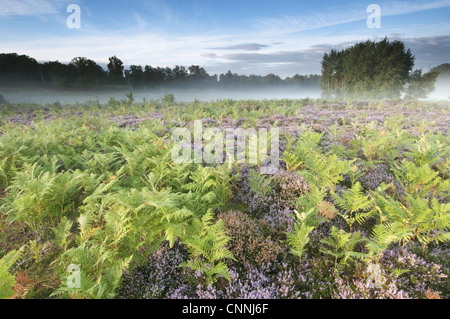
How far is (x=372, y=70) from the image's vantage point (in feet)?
169

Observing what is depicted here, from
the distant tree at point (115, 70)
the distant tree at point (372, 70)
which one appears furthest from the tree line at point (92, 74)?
the distant tree at point (372, 70)

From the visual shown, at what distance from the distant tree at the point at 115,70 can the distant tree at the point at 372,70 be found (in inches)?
2396

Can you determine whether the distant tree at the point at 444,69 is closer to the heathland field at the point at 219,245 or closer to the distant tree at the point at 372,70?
the distant tree at the point at 372,70

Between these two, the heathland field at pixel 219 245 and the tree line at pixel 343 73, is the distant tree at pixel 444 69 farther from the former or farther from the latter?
the heathland field at pixel 219 245

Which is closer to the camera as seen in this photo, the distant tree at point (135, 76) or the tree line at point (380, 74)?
the tree line at point (380, 74)

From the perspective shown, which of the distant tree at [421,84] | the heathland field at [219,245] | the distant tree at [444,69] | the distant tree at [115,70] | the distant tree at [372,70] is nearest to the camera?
the heathland field at [219,245]

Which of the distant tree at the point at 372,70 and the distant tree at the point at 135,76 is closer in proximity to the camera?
the distant tree at the point at 372,70

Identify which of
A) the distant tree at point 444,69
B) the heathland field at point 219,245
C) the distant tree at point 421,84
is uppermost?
the distant tree at point 444,69

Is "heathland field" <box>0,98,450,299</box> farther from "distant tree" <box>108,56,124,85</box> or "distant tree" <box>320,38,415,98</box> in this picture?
"distant tree" <box>108,56,124,85</box>

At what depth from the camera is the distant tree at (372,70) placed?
47.7 meters

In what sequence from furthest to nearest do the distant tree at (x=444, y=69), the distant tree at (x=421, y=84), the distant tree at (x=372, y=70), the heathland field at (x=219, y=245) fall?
the distant tree at (x=444, y=69) → the distant tree at (x=421, y=84) → the distant tree at (x=372, y=70) → the heathland field at (x=219, y=245)

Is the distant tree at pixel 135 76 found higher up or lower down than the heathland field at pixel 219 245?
higher up

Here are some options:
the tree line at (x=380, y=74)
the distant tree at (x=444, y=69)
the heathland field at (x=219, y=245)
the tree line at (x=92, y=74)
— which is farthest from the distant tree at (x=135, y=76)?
the distant tree at (x=444, y=69)

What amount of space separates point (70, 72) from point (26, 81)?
31.3ft
